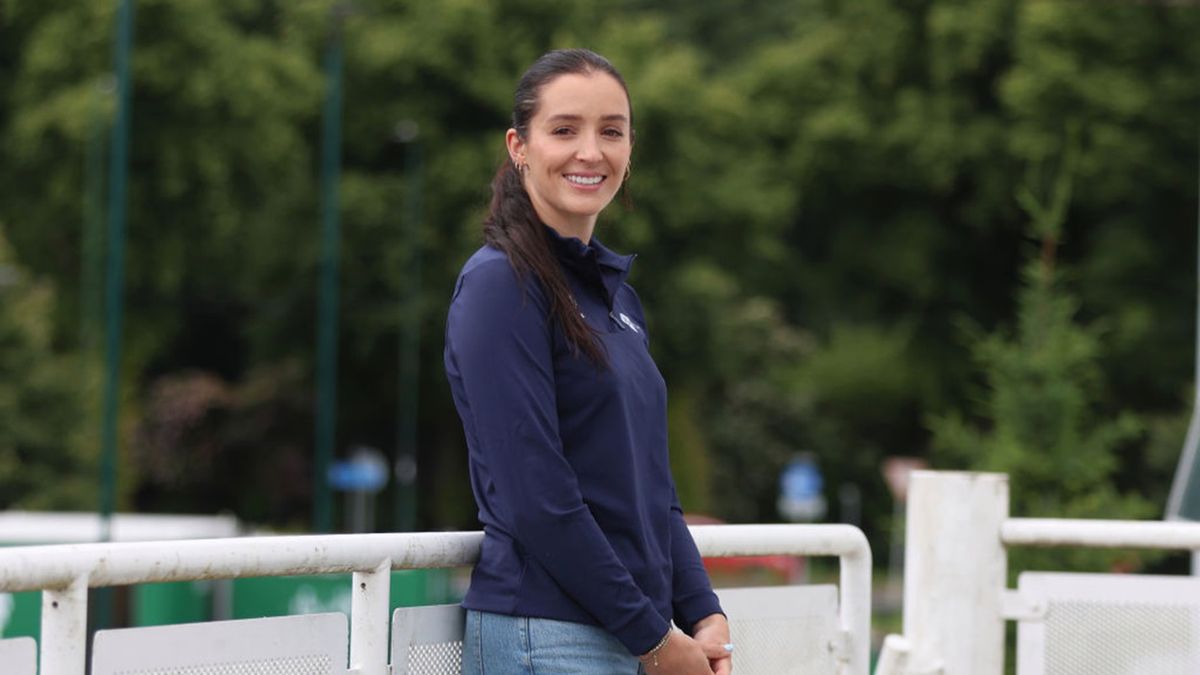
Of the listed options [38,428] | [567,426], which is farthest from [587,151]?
[38,428]

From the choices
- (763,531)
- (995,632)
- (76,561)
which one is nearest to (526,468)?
(76,561)

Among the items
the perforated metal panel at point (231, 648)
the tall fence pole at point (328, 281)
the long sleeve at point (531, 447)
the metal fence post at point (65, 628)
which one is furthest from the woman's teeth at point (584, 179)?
the tall fence pole at point (328, 281)

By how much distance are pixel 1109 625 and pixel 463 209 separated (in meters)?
39.7

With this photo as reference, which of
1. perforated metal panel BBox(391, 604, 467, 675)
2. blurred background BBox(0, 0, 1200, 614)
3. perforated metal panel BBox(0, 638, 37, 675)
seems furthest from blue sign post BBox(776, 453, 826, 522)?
perforated metal panel BBox(0, 638, 37, 675)

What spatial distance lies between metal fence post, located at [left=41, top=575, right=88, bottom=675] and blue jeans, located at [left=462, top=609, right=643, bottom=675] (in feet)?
2.26

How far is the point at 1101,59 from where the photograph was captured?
41.5m

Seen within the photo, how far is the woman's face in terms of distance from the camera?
402cm

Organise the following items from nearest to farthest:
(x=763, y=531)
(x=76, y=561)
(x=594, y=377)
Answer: (x=76, y=561)
(x=594, y=377)
(x=763, y=531)

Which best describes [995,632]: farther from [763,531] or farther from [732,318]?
[732,318]

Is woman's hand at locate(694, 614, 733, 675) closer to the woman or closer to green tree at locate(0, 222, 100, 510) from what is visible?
the woman

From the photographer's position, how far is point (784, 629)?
5.12 m

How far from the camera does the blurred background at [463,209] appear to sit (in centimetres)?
3844

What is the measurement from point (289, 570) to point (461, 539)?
13.1 inches

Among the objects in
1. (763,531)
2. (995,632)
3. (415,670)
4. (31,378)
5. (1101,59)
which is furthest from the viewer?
(1101,59)
